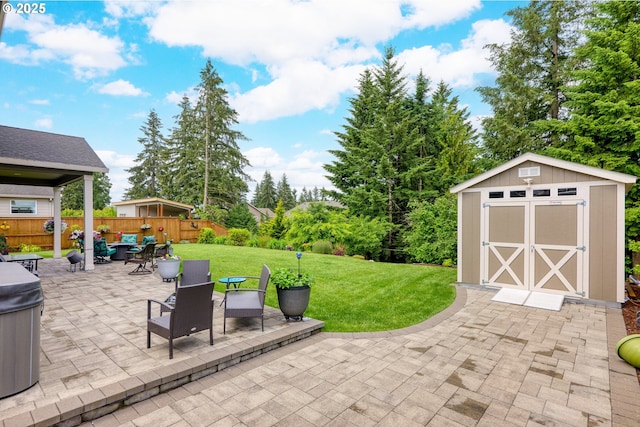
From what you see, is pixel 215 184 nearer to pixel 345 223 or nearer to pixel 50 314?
pixel 345 223

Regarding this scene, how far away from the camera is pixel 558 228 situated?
6.89 metres

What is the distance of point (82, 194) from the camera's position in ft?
105

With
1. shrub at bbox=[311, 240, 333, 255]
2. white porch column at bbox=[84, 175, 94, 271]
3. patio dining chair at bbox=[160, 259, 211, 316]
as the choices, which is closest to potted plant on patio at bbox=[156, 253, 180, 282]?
patio dining chair at bbox=[160, 259, 211, 316]

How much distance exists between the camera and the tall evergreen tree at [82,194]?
3132cm

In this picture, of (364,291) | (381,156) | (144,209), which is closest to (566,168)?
(364,291)

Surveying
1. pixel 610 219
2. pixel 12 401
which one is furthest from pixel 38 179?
pixel 610 219

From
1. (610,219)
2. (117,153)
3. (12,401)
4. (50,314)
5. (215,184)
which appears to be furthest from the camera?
(117,153)

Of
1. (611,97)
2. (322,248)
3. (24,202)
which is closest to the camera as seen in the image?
(611,97)

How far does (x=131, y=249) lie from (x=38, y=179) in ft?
14.2

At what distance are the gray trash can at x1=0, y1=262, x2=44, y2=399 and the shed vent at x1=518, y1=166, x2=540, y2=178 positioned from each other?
351 inches

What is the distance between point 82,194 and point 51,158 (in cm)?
2930

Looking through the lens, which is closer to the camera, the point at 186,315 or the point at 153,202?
the point at 186,315

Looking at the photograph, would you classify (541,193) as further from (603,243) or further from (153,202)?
(153,202)

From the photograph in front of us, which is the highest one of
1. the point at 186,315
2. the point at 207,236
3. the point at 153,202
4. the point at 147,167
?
the point at 147,167
